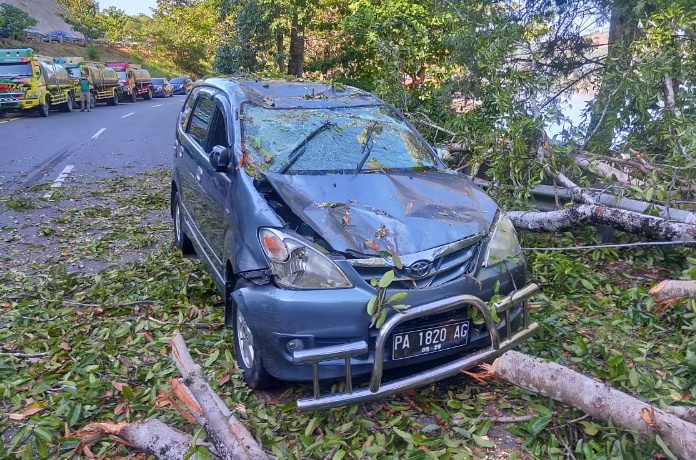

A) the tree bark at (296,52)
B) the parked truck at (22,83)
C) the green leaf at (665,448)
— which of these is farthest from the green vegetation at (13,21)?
the green leaf at (665,448)

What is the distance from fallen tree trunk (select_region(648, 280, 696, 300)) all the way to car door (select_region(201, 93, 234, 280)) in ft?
9.80

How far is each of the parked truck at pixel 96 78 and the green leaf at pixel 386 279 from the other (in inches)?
1135

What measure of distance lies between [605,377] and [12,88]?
23.6 m

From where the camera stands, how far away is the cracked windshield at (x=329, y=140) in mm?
4746

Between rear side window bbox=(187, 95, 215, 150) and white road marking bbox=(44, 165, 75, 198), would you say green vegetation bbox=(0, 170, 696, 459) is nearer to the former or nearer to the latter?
rear side window bbox=(187, 95, 215, 150)

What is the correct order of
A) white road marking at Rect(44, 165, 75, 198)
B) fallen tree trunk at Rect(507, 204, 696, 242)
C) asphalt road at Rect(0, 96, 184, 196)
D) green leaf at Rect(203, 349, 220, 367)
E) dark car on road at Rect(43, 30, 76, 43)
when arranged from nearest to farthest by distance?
green leaf at Rect(203, 349, 220, 367) < fallen tree trunk at Rect(507, 204, 696, 242) < white road marking at Rect(44, 165, 75, 198) < asphalt road at Rect(0, 96, 184, 196) < dark car on road at Rect(43, 30, 76, 43)

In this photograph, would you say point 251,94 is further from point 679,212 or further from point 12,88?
point 12,88

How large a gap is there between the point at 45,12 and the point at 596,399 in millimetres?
82874

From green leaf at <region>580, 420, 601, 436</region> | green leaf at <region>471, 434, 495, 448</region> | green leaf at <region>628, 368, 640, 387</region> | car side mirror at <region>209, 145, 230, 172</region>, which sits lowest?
green leaf at <region>471, 434, 495, 448</region>

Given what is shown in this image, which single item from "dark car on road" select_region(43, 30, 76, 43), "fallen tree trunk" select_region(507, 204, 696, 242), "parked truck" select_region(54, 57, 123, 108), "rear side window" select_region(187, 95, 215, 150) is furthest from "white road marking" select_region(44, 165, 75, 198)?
"dark car on road" select_region(43, 30, 76, 43)

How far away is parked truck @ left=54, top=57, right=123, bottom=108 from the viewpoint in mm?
30938

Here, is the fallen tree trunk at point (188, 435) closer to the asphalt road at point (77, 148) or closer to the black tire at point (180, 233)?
the black tire at point (180, 233)

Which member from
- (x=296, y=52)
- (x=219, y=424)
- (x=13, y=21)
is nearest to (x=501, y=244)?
(x=219, y=424)

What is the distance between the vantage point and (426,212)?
4.14 meters
